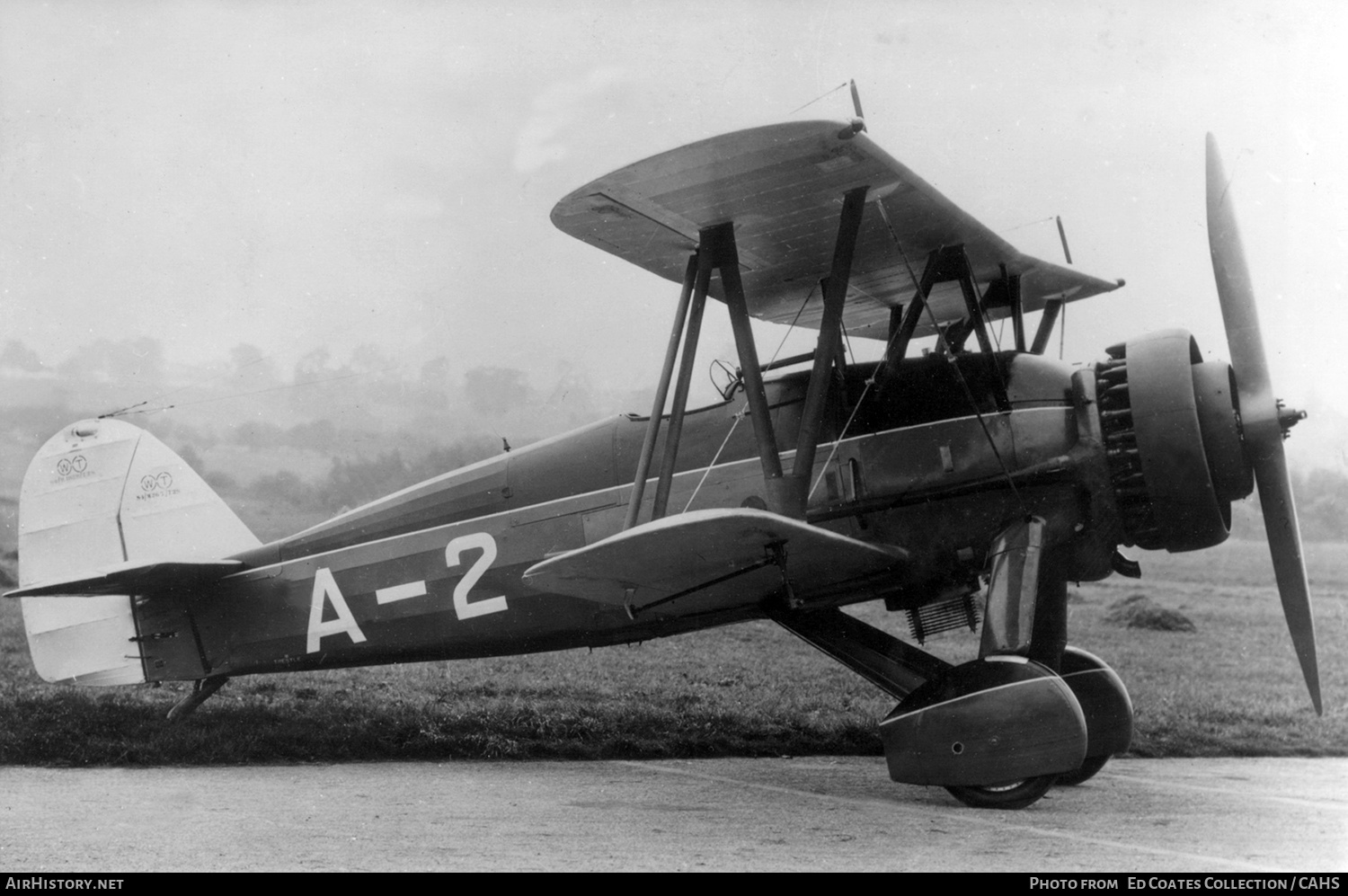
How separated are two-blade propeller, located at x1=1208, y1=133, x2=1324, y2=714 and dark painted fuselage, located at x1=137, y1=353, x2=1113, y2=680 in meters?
0.82

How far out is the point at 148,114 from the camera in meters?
17.2

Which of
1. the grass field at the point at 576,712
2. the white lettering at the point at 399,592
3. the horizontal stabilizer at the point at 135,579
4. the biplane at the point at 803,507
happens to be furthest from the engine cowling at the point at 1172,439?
the horizontal stabilizer at the point at 135,579

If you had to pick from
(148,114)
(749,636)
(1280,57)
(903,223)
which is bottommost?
(749,636)

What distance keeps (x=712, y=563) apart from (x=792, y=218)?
1.99m

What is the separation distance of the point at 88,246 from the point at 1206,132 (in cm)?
2595

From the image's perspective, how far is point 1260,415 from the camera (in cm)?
518

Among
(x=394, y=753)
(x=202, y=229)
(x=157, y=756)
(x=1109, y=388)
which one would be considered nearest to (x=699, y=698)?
(x=394, y=753)

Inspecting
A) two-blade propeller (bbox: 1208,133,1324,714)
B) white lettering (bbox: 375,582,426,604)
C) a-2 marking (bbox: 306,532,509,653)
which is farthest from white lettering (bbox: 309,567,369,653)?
two-blade propeller (bbox: 1208,133,1324,714)

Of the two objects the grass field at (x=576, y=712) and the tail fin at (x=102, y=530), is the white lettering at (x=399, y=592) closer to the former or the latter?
the grass field at (x=576, y=712)

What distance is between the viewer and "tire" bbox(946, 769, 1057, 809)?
4887 mm

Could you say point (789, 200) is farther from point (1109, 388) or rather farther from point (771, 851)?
point (771, 851)

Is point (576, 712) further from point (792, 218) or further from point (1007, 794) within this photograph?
point (792, 218)

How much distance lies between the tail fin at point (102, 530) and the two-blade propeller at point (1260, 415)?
21.3ft

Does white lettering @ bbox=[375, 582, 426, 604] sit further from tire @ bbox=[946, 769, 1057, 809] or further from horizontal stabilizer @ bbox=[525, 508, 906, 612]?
tire @ bbox=[946, 769, 1057, 809]
